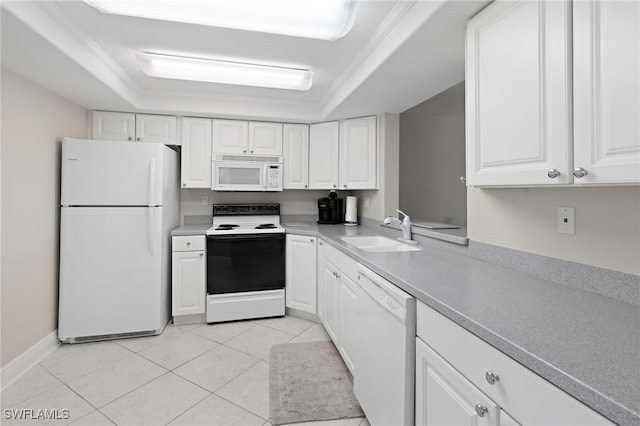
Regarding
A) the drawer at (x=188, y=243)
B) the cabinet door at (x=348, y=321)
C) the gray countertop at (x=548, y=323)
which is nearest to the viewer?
the gray countertop at (x=548, y=323)

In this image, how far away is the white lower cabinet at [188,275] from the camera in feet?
9.29

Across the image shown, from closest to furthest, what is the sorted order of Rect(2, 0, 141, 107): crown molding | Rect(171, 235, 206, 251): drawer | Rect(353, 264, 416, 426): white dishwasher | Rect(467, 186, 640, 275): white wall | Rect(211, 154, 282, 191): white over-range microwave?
Rect(467, 186, 640, 275): white wall < Rect(353, 264, 416, 426): white dishwasher < Rect(2, 0, 141, 107): crown molding < Rect(171, 235, 206, 251): drawer < Rect(211, 154, 282, 191): white over-range microwave

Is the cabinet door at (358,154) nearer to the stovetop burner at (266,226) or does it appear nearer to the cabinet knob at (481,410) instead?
the stovetop burner at (266,226)

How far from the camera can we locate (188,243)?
9.35 ft

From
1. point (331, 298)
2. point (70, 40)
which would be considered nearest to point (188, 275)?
point (331, 298)

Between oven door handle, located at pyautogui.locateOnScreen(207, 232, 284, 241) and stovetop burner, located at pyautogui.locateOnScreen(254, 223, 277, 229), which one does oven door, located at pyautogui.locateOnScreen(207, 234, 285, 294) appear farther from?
stovetop burner, located at pyautogui.locateOnScreen(254, 223, 277, 229)

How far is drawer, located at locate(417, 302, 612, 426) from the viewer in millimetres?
604

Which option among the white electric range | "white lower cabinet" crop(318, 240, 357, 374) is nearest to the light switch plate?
"white lower cabinet" crop(318, 240, 357, 374)

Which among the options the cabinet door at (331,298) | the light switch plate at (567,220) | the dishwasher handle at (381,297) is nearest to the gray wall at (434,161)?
the cabinet door at (331,298)

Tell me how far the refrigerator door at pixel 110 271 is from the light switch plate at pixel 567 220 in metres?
2.82

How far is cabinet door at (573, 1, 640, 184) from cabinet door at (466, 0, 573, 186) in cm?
A: 3

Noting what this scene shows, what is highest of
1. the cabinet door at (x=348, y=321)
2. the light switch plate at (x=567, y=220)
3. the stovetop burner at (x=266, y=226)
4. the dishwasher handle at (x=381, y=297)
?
the light switch plate at (x=567, y=220)

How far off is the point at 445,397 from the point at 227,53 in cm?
239

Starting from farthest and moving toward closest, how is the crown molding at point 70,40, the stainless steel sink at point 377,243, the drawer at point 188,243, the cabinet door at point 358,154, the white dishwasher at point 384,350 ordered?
the cabinet door at point 358,154 < the drawer at point 188,243 < the stainless steel sink at point 377,243 < the crown molding at point 70,40 < the white dishwasher at point 384,350
